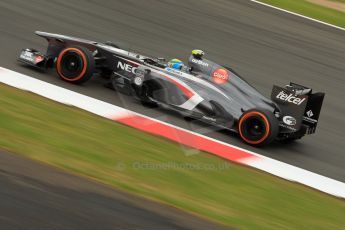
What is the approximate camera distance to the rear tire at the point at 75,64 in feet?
31.5

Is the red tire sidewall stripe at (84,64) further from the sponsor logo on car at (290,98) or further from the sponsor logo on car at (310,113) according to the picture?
the sponsor logo on car at (310,113)

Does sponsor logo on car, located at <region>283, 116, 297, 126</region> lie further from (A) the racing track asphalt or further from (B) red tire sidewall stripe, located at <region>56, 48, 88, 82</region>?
(B) red tire sidewall stripe, located at <region>56, 48, 88, 82</region>

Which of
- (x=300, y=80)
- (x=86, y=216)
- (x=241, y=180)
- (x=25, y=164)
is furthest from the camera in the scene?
(x=300, y=80)

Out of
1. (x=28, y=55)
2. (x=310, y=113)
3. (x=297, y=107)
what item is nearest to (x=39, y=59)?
(x=28, y=55)

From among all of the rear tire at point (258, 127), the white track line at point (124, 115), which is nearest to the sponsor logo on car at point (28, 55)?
the white track line at point (124, 115)

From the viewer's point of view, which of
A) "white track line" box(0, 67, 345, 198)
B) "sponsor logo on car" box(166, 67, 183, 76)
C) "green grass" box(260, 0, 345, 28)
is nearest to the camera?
"white track line" box(0, 67, 345, 198)

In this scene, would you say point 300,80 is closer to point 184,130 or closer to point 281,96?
point 281,96

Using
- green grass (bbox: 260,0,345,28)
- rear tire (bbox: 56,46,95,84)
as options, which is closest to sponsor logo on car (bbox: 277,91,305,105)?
rear tire (bbox: 56,46,95,84)

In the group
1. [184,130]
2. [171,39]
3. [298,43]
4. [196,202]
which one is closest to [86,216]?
[196,202]

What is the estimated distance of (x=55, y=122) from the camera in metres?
8.04

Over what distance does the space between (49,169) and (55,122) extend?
1793 mm

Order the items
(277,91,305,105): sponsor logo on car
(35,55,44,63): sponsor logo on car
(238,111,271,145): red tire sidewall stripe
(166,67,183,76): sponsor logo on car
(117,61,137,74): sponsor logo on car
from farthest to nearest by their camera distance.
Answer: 1. (35,55,44,63): sponsor logo on car
2. (117,61,137,74): sponsor logo on car
3. (166,67,183,76): sponsor logo on car
4. (277,91,305,105): sponsor logo on car
5. (238,111,271,145): red tire sidewall stripe

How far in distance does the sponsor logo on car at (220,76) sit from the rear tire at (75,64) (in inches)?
72.4

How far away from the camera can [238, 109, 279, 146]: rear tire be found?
8891 millimetres
